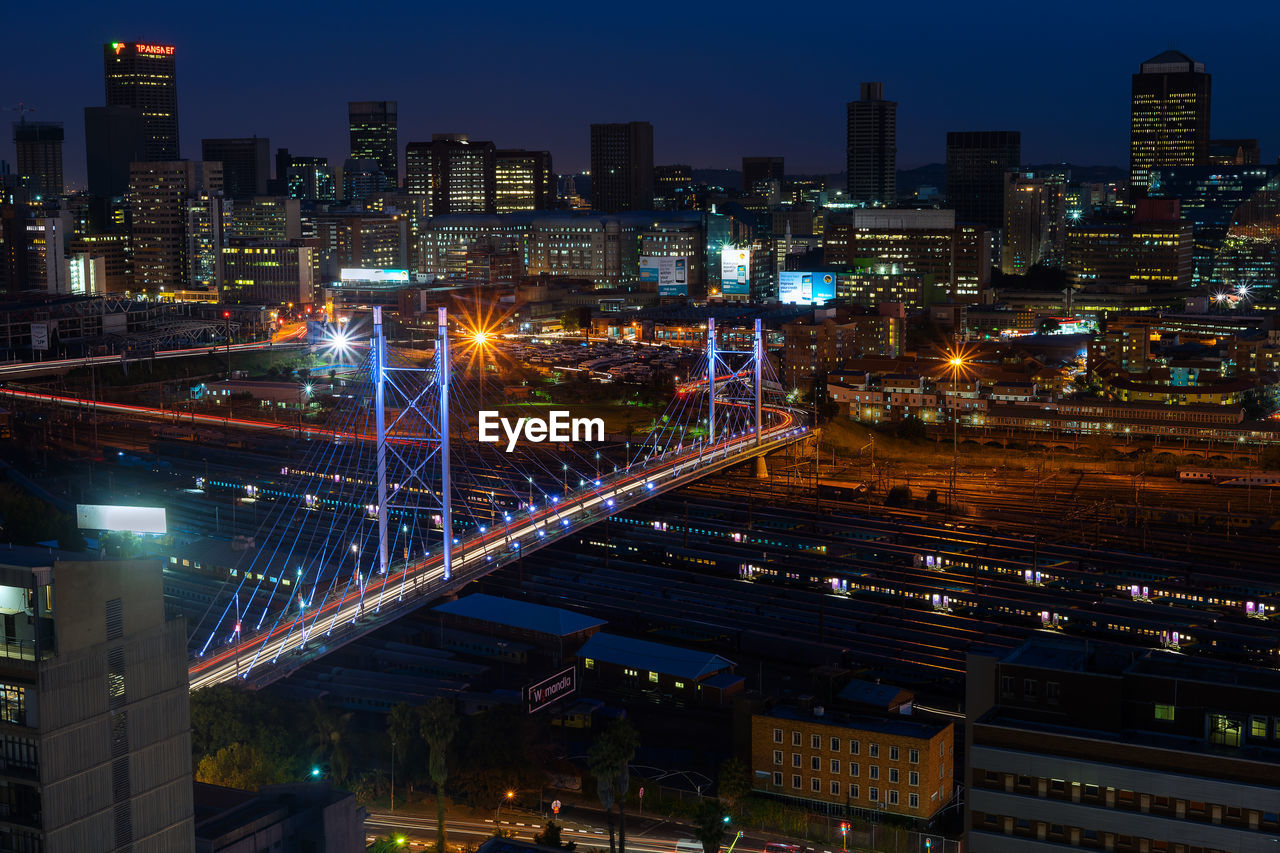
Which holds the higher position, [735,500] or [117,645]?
[117,645]

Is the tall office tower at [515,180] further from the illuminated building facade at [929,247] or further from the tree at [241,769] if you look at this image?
the tree at [241,769]

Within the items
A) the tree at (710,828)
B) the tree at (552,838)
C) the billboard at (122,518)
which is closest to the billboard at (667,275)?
the billboard at (122,518)

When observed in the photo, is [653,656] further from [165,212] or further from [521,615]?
[165,212]

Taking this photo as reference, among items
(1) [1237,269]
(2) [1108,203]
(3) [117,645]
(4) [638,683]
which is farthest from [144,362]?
(2) [1108,203]

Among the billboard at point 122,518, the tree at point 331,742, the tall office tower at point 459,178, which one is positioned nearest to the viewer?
the tree at point 331,742

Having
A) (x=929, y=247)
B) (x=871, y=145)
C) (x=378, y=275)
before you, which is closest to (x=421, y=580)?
(x=929, y=247)

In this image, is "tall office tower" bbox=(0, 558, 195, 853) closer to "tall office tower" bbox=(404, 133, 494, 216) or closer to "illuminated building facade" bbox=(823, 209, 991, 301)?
"illuminated building facade" bbox=(823, 209, 991, 301)

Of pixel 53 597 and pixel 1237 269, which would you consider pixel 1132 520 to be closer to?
pixel 53 597
